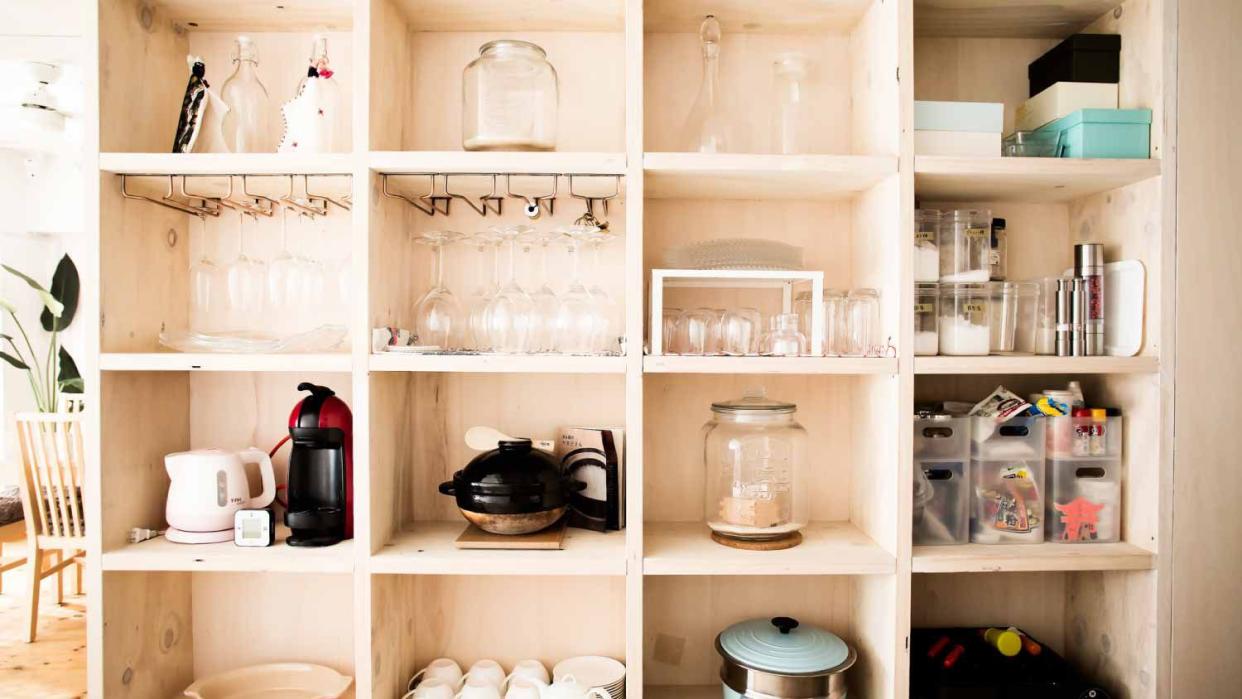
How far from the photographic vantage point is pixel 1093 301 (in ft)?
5.43

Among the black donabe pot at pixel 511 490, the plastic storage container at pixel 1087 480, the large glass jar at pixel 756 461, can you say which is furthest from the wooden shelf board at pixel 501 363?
the plastic storage container at pixel 1087 480

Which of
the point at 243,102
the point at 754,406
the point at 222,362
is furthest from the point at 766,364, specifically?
the point at 243,102

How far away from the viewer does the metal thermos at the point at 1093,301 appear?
5.40 feet

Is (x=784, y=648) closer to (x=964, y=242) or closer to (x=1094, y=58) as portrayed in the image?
(x=964, y=242)

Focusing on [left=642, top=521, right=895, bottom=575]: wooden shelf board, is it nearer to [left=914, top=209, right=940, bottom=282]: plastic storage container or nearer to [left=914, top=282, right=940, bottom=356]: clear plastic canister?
[left=914, top=282, right=940, bottom=356]: clear plastic canister

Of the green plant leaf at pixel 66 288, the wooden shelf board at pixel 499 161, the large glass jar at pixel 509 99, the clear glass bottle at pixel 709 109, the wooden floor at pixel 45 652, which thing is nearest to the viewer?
the wooden shelf board at pixel 499 161

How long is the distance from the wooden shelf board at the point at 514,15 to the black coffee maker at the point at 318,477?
3.26ft

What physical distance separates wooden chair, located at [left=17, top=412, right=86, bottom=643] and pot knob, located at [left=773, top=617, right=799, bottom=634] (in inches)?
123

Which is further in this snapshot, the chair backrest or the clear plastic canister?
the chair backrest

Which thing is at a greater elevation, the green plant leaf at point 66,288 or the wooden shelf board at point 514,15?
the wooden shelf board at point 514,15

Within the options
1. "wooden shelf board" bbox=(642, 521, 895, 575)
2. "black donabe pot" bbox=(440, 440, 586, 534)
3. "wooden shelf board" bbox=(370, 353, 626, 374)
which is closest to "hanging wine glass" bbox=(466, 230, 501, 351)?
"wooden shelf board" bbox=(370, 353, 626, 374)

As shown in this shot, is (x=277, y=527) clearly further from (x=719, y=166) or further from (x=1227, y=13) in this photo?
(x=1227, y=13)

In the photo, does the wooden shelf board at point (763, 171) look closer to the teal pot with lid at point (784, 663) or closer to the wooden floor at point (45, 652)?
the teal pot with lid at point (784, 663)

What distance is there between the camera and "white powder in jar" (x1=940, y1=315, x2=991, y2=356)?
163cm
